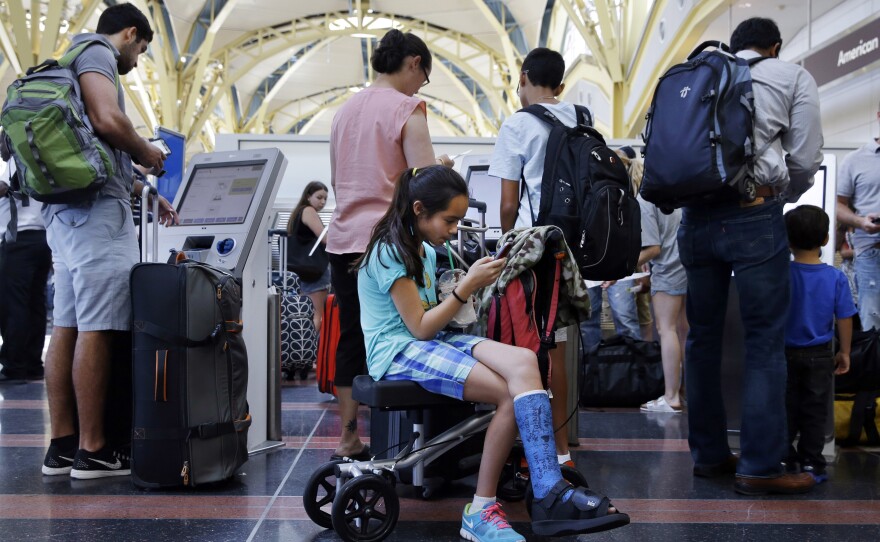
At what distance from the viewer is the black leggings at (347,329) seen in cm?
347

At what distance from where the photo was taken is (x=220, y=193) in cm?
389

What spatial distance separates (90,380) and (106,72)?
112 cm

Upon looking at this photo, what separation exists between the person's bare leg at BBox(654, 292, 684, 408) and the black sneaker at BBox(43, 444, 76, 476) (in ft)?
10.7

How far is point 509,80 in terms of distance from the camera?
24.6 m

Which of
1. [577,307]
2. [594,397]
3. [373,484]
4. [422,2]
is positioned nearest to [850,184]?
[594,397]

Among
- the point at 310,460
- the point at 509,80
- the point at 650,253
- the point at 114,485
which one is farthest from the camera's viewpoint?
the point at 509,80

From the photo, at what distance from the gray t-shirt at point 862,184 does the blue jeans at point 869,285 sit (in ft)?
0.20

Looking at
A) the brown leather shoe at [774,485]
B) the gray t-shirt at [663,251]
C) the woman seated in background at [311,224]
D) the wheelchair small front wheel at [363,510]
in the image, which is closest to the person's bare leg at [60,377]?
the wheelchair small front wheel at [363,510]

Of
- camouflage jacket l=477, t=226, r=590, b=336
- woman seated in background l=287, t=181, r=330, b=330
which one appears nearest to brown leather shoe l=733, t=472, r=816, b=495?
camouflage jacket l=477, t=226, r=590, b=336

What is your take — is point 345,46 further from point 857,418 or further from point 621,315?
point 857,418

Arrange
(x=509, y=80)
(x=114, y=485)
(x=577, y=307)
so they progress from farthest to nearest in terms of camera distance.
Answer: (x=509, y=80), (x=114, y=485), (x=577, y=307)

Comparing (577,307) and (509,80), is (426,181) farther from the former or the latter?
(509,80)

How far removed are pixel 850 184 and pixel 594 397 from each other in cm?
195

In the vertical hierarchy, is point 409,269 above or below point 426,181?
below
